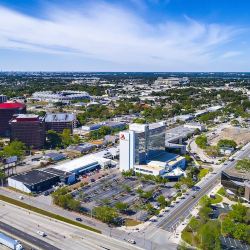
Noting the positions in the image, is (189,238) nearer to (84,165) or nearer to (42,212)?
(42,212)

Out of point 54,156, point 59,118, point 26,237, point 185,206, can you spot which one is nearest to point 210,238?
point 185,206

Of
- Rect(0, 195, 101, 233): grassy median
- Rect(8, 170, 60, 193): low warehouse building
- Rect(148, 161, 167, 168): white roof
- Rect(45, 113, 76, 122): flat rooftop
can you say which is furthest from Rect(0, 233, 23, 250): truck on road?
Rect(45, 113, 76, 122): flat rooftop

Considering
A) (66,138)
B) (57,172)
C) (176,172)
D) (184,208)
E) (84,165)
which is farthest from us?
(66,138)

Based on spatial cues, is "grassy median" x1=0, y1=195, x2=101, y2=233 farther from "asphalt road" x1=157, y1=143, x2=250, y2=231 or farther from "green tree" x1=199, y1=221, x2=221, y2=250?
"green tree" x1=199, y1=221, x2=221, y2=250

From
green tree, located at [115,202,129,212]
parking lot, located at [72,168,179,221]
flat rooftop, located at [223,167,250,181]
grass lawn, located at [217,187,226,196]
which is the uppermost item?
flat rooftop, located at [223,167,250,181]

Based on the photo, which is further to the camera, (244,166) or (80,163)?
(80,163)

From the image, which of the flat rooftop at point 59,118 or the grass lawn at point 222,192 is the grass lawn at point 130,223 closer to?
the grass lawn at point 222,192

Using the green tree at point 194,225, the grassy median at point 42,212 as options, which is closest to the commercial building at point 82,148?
the grassy median at point 42,212

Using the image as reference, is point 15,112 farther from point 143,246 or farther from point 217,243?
point 217,243
